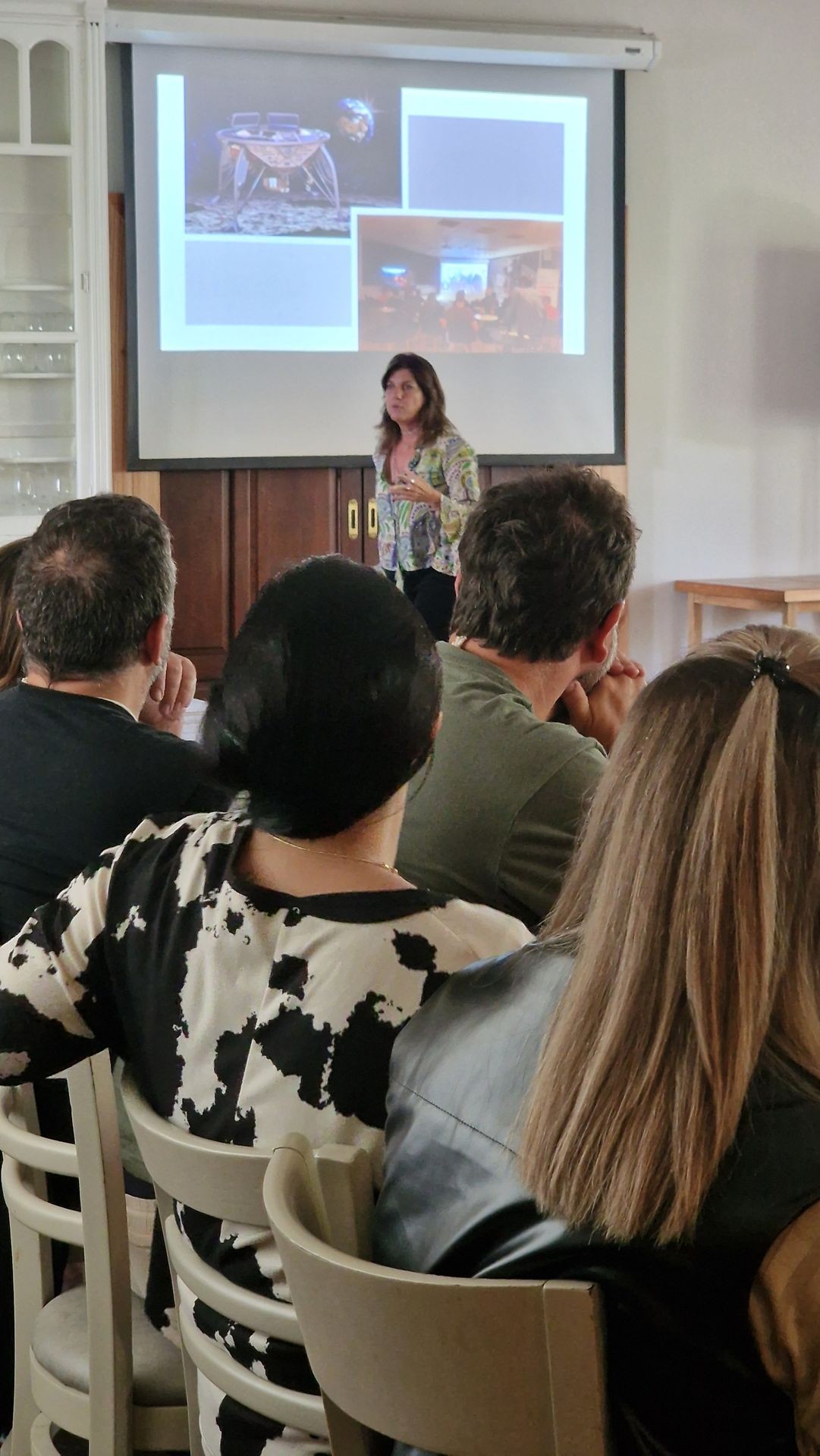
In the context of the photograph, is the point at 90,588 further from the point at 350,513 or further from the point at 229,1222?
the point at 350,513

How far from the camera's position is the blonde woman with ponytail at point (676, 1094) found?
2.24 feet

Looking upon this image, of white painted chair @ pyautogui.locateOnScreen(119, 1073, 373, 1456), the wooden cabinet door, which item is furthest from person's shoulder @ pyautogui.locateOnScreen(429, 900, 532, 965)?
the wooden cabinet door

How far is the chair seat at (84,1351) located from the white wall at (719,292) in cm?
467

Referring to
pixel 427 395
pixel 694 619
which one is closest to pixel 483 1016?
pixel 427 395

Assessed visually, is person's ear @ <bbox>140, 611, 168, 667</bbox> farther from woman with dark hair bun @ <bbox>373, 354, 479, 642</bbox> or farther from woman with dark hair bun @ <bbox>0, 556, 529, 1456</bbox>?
woman with dark hair bun @ <bbox>373, 354, 479, 642</bbox>

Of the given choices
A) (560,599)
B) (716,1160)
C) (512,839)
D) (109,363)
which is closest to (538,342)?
(109,363)

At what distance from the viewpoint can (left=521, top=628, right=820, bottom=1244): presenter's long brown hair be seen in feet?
2.31

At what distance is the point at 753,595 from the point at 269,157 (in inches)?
95.9

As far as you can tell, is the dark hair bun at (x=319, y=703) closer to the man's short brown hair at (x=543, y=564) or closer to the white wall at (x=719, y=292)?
the man's short brown hair at (x=543, y=564)

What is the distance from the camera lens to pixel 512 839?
1.52 metres

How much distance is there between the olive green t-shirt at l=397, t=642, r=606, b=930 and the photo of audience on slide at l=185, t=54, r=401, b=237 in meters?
4.05

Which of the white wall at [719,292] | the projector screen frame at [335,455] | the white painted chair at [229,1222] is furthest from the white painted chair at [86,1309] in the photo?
the white wall at [719,292]

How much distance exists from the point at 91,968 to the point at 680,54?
5391 millimetres

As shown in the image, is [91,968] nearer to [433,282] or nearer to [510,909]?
[510,909]
